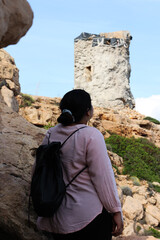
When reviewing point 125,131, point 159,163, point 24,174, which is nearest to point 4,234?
point 24,174

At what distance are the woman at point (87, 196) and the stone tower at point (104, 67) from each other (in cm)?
2489

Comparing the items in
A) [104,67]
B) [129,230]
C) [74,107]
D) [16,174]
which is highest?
[104,67]

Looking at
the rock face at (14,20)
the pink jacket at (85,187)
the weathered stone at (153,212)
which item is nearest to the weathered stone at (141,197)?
the weathered stone at (153,212)

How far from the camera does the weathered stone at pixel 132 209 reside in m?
5.86

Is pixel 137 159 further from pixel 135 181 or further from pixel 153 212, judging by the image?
pixel 153 212

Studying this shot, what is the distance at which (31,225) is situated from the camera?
2.72 metres

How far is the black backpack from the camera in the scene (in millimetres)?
2041

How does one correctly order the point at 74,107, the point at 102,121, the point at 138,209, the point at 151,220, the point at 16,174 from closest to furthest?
1. the point at 74,107
2. the point at 16,174
3. the point at 138,209
4. the point at 151,220
5. the point at 102,121

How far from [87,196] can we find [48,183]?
276 millimetres

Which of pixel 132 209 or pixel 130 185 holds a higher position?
pixel 132 209

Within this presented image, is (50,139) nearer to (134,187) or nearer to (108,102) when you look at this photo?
(134,187)

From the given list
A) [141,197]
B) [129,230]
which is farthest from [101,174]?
[141,197]

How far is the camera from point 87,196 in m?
2.10

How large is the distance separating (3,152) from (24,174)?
340 millimetres
